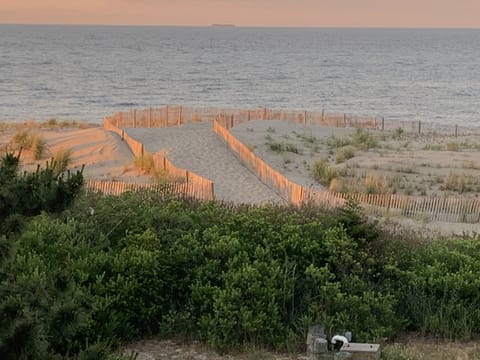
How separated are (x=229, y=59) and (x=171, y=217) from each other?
118722 mm

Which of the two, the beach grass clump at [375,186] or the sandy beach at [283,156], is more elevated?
the beach grass clump at [375,186]

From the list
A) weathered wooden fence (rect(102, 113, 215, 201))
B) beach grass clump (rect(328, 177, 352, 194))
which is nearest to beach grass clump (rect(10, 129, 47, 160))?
weathered wooden fence (rect(102, 113, 215, 201))

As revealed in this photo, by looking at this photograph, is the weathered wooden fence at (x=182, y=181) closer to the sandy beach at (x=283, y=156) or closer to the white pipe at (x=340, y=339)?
the sandy beach at (x=283, y=156)

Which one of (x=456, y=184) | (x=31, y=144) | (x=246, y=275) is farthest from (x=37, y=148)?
(x=246, y=275)

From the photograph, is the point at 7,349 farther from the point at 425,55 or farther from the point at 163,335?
the point at 425,55

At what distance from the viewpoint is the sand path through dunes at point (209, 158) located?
20.6 m

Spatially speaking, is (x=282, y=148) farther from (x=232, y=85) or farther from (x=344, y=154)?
(x=232, y=85)

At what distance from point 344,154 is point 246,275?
2101cm

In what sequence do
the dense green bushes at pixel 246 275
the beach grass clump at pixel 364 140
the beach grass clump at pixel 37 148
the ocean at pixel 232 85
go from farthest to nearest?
1. the ocean at pixel 232 85
2. the beach grass clump at pixel 364 140
3. the beach grass clump at pixel 37 148
4. the dense green bushes at pixel 246 275

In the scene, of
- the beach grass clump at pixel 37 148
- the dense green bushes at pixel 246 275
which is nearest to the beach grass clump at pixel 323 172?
the beach grass clump at pixel 37 148

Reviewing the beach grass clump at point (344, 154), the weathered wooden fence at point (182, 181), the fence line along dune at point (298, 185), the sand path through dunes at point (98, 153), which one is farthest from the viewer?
the beach grass clump at point (344, 154)

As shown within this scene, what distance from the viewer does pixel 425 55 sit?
147250 millimetres

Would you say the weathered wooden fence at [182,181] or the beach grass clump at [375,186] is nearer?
the weathered wooden fence at [182,181]

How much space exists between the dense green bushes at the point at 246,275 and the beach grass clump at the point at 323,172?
1433 centimetres
